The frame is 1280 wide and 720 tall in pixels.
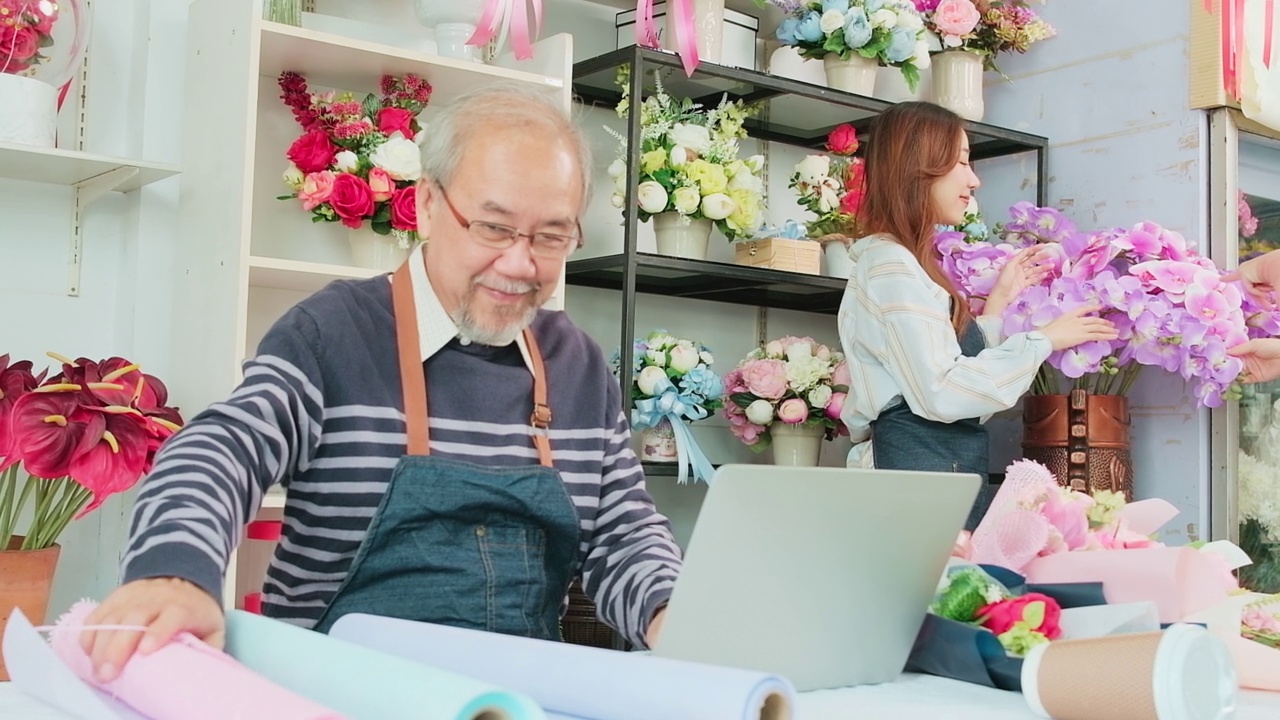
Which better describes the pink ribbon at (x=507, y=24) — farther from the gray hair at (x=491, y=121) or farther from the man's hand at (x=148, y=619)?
the man's hand at (x=148, y=619)

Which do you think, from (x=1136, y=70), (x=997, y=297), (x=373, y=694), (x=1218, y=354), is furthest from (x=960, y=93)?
(x=373, y=694)

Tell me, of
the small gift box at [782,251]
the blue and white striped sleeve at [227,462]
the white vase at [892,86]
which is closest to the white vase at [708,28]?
the small gift box at [782,251]

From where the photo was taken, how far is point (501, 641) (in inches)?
39.0

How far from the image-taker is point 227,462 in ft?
3.87

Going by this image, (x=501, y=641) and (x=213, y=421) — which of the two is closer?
(x=501, y=641)

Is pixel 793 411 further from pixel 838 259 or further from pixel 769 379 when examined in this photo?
pixel 838 259

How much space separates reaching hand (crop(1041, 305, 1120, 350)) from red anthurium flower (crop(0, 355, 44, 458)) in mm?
1996

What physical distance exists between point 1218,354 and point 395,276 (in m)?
2.10

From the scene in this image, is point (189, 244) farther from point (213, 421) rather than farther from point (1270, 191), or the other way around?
point (1270, 191)

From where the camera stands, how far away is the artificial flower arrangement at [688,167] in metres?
2.95

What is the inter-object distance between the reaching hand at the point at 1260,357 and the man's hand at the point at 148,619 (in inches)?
102

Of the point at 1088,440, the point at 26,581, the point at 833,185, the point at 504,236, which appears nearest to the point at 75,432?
the point at 26,581

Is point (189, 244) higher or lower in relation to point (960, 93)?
lower

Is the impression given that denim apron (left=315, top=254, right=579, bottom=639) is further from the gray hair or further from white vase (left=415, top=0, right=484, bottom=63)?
white vase (left=415, top=0, right=484, bottom=63)
